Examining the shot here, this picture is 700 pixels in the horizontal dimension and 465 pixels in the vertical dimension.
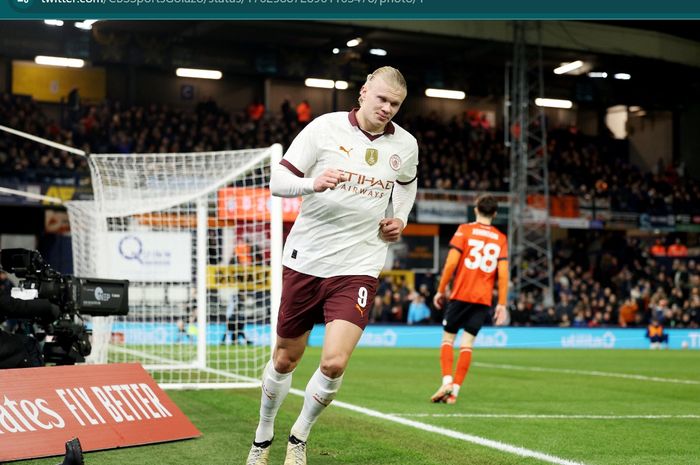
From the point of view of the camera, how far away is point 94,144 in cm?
3173

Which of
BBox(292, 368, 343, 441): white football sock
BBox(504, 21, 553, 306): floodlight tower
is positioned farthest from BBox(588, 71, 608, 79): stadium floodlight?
BBox(292, 368, 343, 441): white football sock

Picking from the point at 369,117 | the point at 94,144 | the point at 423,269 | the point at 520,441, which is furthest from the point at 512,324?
the point at 369,117

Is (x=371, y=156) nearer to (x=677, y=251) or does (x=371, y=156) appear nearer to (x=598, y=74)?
(x=677, y=251)

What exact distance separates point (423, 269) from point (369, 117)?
31022 millimetres

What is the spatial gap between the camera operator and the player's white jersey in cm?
204

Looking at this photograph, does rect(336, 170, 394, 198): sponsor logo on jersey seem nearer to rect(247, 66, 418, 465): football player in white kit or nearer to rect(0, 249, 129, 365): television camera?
rect(247, 66, 418, 465): football player in white kit

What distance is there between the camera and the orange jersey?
9688 millimetres

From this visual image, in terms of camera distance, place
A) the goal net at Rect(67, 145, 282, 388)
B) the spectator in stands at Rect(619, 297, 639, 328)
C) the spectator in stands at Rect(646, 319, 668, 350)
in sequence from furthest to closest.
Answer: the spectator in stands at Rect(619, 297, 639, 328)
the spectator in stands at Rect(646, 319, 668, 350)
the goal net at Rect(67, 145, 282, 388)

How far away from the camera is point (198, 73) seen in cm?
3988

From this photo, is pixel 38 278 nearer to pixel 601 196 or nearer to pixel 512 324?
pixel 512 324

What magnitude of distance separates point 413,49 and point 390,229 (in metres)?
35.7

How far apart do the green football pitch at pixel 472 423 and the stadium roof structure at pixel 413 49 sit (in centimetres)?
2429

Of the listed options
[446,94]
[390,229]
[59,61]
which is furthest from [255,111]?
[390,229]

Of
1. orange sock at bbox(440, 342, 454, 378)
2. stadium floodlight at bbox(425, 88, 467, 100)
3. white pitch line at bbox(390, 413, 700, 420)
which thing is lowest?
white pitch line at bbox(390, 413, 700, 420)
